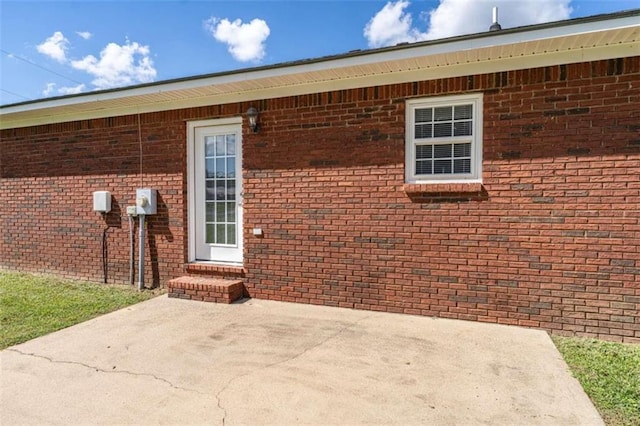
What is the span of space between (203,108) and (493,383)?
16.2 feet

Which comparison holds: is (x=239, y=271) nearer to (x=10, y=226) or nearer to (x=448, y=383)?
(x=448, y=383)

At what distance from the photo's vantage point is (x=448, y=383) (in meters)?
2.86

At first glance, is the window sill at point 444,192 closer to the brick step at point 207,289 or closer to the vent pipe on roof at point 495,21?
the vent pipe on roof at point 495,21

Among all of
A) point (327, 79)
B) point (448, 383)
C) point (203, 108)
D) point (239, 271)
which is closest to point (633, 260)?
point (448, 383)

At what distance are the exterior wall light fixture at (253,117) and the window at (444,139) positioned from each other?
2052 millimetres

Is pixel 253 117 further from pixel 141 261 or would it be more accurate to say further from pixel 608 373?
pixel 608 373

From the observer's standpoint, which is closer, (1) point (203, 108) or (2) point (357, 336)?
(2) point (357, 336)

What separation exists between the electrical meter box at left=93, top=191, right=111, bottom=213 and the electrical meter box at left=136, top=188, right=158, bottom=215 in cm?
76

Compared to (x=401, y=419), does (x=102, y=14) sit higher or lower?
higher

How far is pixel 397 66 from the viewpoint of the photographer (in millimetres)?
4238

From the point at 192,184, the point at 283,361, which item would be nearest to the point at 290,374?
the point at 283,361

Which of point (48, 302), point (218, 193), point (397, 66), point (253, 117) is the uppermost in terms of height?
point (397, 66)

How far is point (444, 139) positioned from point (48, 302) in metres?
5.66

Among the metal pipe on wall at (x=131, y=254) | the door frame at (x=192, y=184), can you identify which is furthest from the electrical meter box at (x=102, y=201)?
the door frame at (x=192, y=184)
